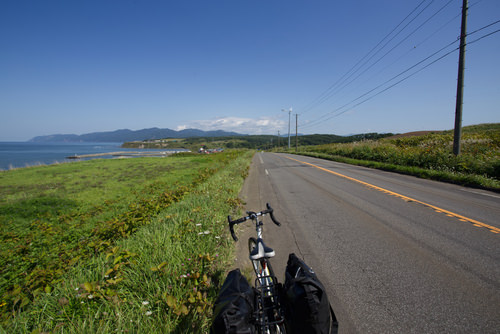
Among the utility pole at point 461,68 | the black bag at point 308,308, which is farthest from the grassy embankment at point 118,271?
the utility pole at point 461,68

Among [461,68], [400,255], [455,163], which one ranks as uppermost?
[461,68]

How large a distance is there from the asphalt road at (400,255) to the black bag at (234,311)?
1.45 metres

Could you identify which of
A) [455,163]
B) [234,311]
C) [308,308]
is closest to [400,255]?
[308,308]

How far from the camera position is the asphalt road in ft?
7.61

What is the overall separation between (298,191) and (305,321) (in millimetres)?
7159

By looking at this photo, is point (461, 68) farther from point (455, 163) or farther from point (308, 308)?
point (308, 308)

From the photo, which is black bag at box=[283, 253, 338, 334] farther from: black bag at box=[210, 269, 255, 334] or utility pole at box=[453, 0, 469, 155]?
utility pole at box=[453, 0, 469, 155]

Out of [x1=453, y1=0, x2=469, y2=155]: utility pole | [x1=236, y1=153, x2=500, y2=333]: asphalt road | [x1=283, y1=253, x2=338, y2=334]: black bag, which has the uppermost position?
[x1=453, y1=0, x2=469, y2=155]: utility pole

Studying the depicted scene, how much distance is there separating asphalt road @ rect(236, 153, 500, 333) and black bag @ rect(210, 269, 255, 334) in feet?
4.74

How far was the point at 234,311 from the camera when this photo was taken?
1338mm

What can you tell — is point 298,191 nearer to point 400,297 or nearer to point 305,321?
point 400,297

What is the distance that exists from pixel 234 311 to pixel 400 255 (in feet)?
11.7

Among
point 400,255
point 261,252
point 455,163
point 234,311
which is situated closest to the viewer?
point 234,311

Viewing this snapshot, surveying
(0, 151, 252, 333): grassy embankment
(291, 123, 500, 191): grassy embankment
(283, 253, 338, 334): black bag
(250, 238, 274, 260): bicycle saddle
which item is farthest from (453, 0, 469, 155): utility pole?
(283, 253, 338, 334): black bag
